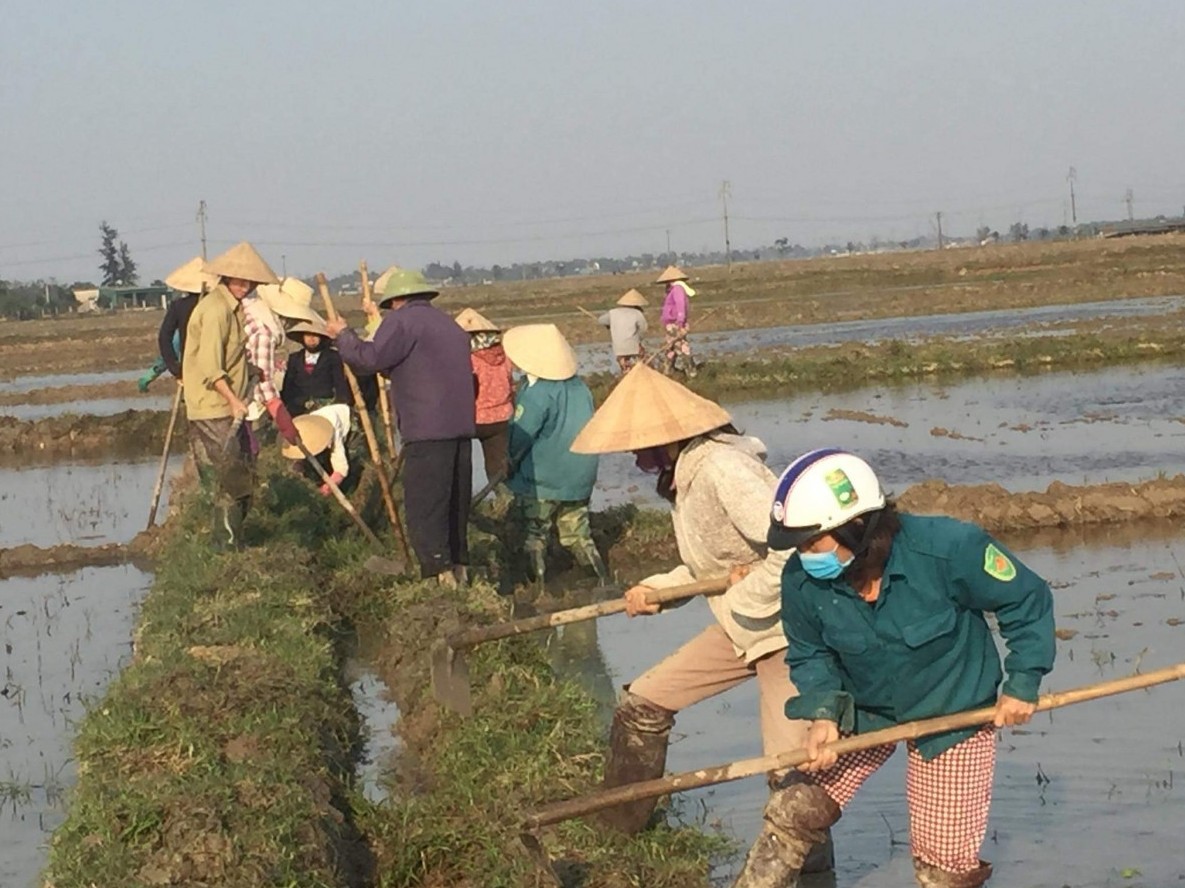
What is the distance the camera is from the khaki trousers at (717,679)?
5270mm

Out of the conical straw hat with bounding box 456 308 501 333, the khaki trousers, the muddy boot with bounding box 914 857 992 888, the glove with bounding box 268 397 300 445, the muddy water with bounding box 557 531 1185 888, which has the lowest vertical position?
the muddy water with bounding box 557 531 1185 888

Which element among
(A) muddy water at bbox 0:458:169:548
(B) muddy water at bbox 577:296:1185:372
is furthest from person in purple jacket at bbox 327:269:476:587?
(B) muddy water at bbox 577:296:1185:372

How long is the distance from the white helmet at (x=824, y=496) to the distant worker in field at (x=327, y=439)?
7614 millimetres

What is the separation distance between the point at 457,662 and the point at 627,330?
41.9 ft

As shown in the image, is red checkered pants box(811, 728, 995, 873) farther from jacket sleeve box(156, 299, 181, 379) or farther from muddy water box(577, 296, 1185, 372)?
muddy water box(577, 296, 1185, 372)

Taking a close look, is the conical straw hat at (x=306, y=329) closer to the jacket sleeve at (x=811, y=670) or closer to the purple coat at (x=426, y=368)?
the purple coat at (x=426, y=368)

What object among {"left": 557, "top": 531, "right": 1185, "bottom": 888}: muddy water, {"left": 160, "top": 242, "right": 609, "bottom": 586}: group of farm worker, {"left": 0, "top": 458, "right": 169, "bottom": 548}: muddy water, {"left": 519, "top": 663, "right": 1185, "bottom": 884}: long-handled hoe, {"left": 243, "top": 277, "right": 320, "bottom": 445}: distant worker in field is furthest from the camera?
{"left": 0, "top": 458, "right": 169, "bottom": 548}: muddy water

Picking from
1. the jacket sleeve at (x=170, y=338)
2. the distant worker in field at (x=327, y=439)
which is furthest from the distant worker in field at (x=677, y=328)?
the jacket sleeve at (x=170, y=338)

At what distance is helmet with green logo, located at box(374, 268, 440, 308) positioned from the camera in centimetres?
889

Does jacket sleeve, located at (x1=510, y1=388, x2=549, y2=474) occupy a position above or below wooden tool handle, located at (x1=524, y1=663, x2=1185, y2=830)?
above

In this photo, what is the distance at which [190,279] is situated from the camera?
11.7 metres

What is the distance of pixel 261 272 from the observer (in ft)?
32.0

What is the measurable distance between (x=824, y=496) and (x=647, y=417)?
4.65ft

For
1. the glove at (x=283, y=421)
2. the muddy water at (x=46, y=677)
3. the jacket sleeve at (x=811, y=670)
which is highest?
the glove at (x=283, y=421)
